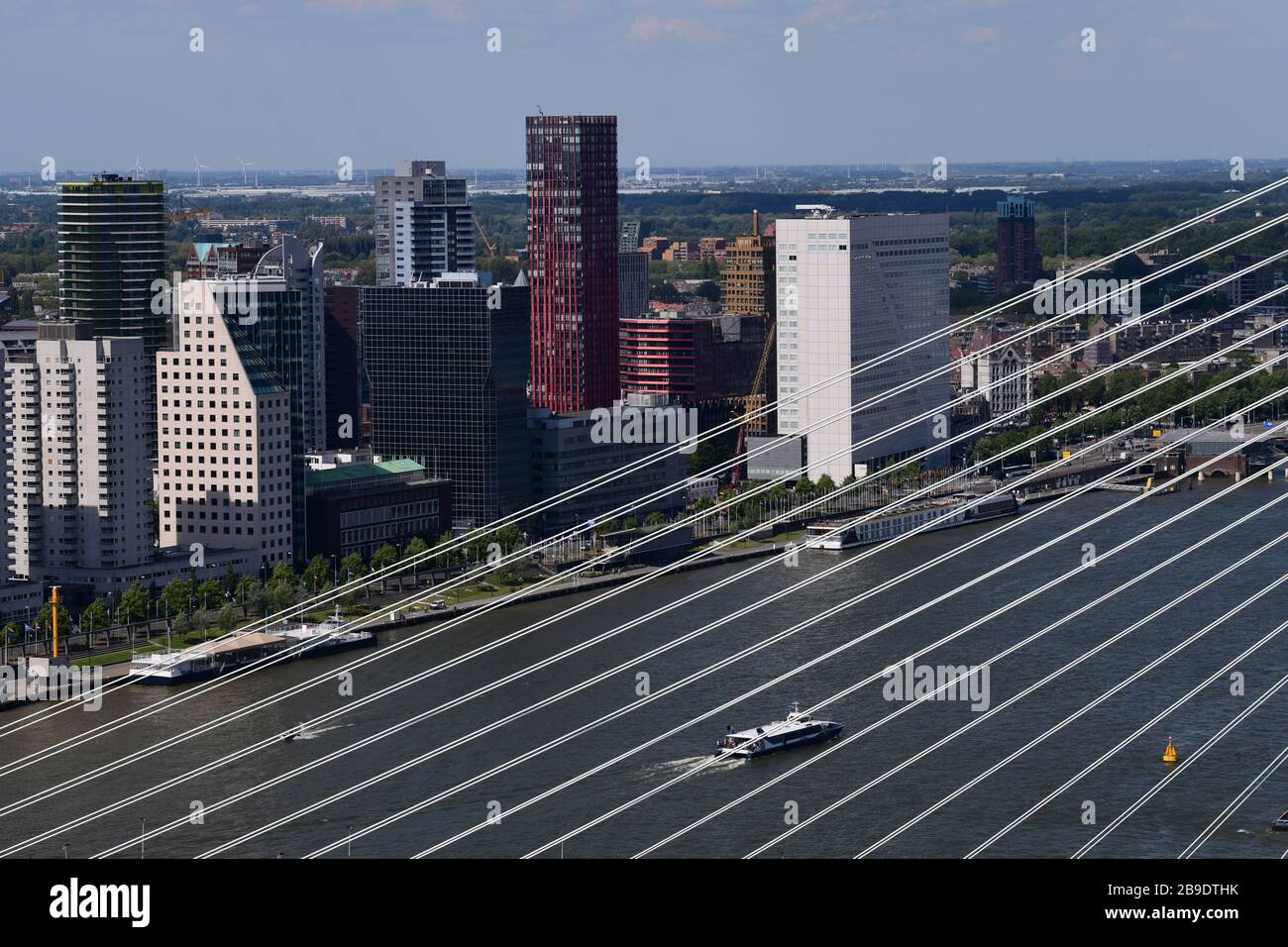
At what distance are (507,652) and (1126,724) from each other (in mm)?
4616

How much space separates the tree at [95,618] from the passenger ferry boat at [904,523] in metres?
6.57

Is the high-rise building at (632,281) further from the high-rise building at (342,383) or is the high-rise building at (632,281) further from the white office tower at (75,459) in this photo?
the white office tower at (75,459)

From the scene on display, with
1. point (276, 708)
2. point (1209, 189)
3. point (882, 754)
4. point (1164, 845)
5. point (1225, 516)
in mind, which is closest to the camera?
point (1164, 845)

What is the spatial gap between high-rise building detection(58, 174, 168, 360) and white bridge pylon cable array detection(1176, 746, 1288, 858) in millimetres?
13525

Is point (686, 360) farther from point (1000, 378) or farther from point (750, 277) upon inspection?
point (750, 277)

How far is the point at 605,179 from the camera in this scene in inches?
979

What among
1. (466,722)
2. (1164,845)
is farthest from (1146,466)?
(1164,845)

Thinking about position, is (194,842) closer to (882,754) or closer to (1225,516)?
(882,754)

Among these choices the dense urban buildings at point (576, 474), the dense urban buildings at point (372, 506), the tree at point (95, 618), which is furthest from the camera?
the dense urban buildings at point (576, 474)

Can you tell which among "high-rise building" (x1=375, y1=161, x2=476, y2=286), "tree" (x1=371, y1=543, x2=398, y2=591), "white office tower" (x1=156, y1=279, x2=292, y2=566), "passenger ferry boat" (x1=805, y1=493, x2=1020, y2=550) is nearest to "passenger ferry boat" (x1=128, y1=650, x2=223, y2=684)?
"white office tower" (x1=156, y1=279, x2=292, y2=566)

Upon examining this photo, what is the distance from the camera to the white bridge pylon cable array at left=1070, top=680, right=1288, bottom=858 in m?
8.48

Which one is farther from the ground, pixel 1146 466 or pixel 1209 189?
pixel 1209 189

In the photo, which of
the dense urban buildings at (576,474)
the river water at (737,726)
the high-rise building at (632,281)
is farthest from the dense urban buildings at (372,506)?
the high-rise building at (632,281)

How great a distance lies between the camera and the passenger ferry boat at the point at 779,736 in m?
10.6
